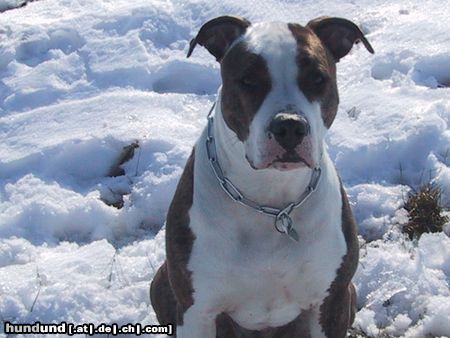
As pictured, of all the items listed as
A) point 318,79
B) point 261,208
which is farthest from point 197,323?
point 318,79

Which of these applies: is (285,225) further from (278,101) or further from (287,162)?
(278,101)

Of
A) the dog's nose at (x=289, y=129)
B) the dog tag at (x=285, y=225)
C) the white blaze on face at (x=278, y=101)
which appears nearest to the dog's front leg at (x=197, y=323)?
the dog tag at (x=285, y=225)

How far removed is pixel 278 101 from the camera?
10.2 feet

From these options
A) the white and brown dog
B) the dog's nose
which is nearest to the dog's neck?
the white and brown dog

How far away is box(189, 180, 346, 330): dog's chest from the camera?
135 inches

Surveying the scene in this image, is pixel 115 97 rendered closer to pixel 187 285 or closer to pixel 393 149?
pixel 393 149

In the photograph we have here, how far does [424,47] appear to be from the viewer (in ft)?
19.8

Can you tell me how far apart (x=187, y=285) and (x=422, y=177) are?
2.09 meters

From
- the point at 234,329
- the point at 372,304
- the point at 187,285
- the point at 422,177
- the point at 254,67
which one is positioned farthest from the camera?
the point at 422,177

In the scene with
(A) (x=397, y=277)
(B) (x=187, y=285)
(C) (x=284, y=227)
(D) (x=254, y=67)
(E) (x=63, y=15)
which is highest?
(D) (x=254, y=67)

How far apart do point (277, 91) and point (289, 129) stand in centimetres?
23

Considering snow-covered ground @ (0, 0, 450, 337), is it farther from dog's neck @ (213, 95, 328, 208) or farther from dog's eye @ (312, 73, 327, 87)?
dog's eye @ (312, 73, 327, 87)

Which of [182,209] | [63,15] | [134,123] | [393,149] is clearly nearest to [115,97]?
[134,123]

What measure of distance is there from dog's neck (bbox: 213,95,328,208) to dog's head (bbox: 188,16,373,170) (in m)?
0.11
